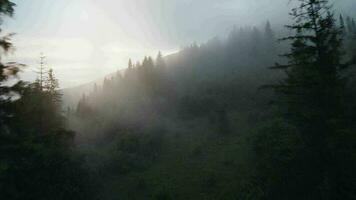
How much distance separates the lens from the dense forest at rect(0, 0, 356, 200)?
32.7ft

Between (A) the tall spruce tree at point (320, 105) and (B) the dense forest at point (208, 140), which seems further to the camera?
(A) the tall spruce tree at point (320, 105)

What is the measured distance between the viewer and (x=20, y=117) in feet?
30.2

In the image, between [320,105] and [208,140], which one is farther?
[208,140]

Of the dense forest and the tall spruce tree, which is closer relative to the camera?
the dense forest

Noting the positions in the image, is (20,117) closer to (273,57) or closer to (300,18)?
(300,18)

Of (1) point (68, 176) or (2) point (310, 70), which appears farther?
(1) point (68, 176)

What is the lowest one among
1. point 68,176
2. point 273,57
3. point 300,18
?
point 68,176

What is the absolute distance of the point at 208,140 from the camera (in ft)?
150

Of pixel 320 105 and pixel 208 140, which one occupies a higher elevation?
pixel 320 105

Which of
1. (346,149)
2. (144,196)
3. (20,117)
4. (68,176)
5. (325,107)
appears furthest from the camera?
(144,196)

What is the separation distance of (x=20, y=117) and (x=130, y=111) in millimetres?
60187

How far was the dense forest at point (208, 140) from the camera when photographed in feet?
32.7

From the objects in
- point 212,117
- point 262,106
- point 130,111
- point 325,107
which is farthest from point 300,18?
point 130,111

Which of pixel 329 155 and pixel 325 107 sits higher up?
pixel 325 107
